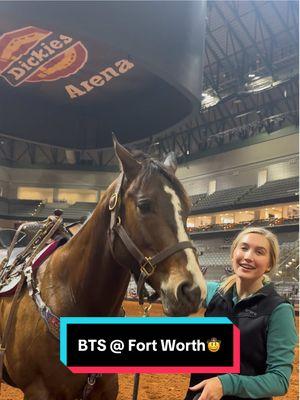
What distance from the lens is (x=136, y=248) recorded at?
1.72m

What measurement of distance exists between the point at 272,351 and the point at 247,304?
0.52 feet

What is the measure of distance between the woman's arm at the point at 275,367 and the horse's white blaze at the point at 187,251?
11.7 inches

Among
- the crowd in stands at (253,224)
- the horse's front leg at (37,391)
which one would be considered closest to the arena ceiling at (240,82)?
the crowd in stands at (253,224)

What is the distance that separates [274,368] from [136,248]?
26.9 inches

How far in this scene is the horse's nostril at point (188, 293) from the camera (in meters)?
1.52

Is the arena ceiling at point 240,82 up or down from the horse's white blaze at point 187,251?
up

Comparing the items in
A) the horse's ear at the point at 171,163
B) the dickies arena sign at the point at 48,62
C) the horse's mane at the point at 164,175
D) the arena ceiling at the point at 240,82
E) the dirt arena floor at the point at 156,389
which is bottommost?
the dirt arena floor at the point at 156,389

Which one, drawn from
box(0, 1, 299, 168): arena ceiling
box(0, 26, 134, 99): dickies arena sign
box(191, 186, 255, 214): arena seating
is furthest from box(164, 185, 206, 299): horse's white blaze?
box(191, 186, 255, 214): arena seating

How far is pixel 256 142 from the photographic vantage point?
85.5 ft

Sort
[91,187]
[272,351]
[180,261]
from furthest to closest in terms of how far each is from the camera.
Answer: [91,187] < [180,261] < [272,351]

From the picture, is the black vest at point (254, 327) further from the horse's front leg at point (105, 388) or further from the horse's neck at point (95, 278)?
the horse's front leg at point (105, 388)

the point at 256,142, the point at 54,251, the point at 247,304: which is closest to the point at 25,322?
the point at 54,251

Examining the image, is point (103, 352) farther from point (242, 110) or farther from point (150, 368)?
point (242, 110)

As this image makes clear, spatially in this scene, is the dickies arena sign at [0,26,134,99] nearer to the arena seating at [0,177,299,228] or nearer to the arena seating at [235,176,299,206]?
the arena seating at [0,177,299,228]
